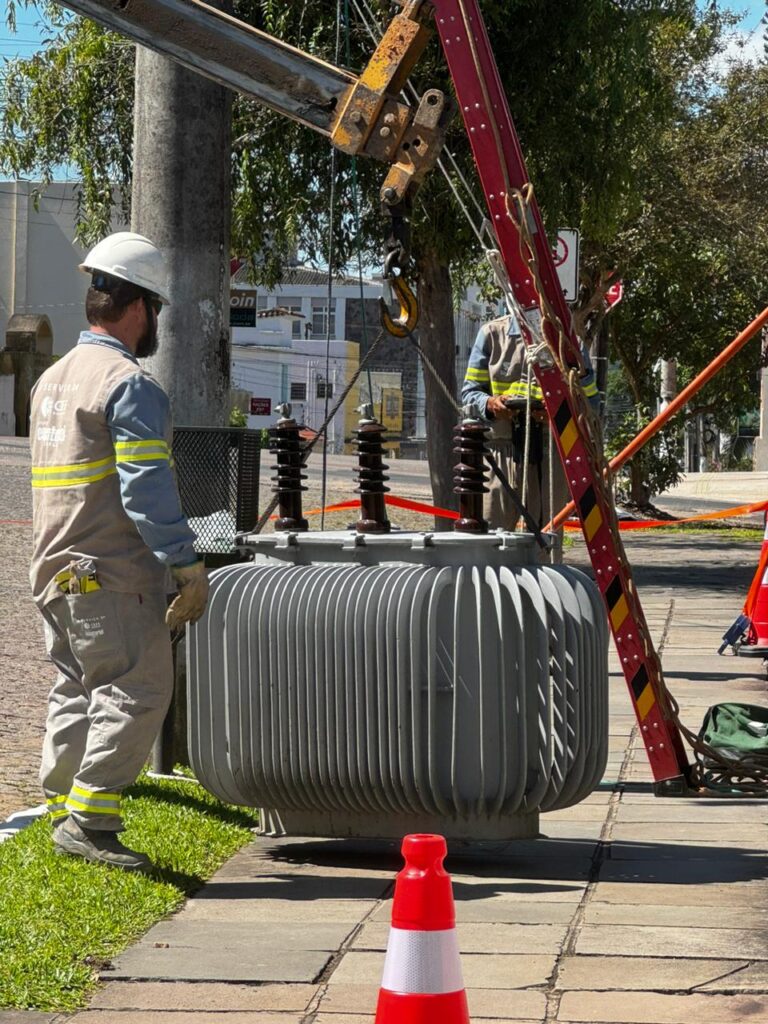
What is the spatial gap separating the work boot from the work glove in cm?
67

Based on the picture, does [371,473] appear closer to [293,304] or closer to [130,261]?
[130,261]

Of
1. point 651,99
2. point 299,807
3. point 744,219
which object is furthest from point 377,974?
point 744,219

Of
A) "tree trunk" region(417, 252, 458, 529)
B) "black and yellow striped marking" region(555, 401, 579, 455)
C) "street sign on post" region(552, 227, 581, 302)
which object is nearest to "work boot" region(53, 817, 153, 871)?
"black and yellow striped marking" region(555, 401, 579, 455)

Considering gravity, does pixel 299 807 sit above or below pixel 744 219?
below

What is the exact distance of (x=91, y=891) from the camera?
5.35 m

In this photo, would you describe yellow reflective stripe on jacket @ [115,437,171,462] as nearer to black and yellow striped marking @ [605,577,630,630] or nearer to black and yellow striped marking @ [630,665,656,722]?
black and yellow striped marking @ [605,577,630,630]

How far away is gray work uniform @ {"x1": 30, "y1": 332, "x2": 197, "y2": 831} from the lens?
5.62 metres

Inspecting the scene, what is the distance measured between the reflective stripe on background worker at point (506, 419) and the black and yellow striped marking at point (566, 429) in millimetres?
2905

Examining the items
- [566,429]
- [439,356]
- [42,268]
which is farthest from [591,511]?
[42,268]

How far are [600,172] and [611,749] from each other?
28.8 feet

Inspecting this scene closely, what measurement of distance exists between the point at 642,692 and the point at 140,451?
1909 mm

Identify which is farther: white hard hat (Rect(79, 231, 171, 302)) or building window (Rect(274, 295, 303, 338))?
building window (Rect(274, 295, 303, 338))

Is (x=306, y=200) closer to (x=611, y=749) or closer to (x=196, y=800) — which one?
(x=611, y=749)

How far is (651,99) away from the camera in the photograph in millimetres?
16922
